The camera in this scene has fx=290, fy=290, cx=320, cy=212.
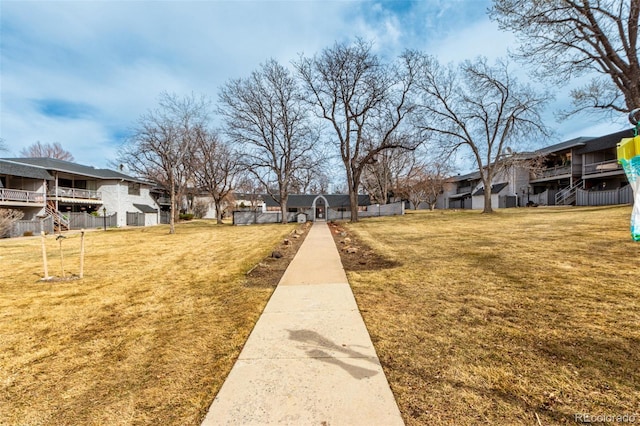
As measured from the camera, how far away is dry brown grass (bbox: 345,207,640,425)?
2107 mm

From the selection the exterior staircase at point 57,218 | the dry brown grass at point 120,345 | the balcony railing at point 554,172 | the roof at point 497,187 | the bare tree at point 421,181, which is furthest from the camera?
the bare tree at point 421,181

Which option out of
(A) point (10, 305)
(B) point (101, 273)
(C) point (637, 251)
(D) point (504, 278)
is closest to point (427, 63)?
(C) point (637, 251)

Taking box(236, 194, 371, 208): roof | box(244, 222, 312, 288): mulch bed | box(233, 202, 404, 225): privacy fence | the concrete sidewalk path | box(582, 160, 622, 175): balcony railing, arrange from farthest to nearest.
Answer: box(236, 194, 371, 208): roof
box(233, 202, 404, 225): privacy fence
box(582, 160, 622, 175): balcony railing
box(244, 222, 312, 288): mulch bed
the concrete sidewalk path

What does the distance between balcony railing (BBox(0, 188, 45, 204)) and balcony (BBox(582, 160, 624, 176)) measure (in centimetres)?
4835

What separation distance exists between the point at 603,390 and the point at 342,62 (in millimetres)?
24870

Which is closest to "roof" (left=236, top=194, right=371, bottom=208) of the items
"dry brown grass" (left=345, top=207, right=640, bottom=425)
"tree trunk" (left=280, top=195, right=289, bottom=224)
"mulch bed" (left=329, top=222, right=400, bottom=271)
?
"tree trunk" (left=280, top=195, right=289, bottom=224)

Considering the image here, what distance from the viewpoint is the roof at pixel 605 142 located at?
2544 cm

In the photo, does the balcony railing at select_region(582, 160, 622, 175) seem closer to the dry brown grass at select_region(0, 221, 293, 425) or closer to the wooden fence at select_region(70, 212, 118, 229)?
the dry brown grass at select_region(0, 221, 293, 425)

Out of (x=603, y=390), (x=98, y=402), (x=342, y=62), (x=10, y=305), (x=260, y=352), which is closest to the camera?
(x=603, y=390)

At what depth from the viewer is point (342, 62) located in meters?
23.2

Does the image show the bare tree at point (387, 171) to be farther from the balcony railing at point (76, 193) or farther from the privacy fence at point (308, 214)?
the balcony railing at point (76, 193)

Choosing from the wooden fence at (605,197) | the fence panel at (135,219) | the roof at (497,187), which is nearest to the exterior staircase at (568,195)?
the wooden fence at (605,197)

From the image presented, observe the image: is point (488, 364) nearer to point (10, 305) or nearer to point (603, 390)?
point (603, 390)

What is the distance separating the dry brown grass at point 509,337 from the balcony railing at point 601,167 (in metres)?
27.0
